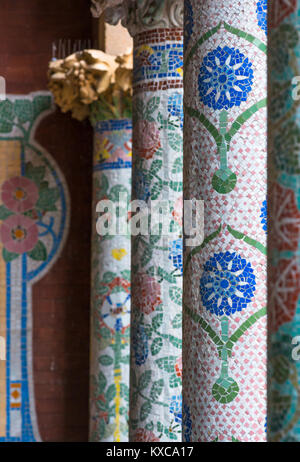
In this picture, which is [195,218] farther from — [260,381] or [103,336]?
[103,336]

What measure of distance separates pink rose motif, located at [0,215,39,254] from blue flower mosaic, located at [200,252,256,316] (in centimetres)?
346

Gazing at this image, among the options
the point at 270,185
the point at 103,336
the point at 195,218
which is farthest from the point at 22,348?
the point at 270,185

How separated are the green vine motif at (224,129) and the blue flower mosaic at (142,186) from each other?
0.99 meters

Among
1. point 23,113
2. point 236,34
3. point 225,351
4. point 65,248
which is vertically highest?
point 23,113

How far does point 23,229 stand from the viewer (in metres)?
5.68

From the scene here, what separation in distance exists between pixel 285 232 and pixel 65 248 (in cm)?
433

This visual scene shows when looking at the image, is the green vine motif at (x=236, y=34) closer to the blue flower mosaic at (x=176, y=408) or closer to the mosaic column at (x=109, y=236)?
the blue flower mosaic at (x=176, y=408)

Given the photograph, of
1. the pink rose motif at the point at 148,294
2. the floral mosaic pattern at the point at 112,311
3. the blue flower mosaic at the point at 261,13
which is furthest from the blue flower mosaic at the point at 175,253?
the floral mosaic pattern at the point at 112,311

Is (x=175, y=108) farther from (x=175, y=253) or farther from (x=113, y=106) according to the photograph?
(x=113, y=106)

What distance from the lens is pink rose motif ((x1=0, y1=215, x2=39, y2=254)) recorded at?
18.5 feet

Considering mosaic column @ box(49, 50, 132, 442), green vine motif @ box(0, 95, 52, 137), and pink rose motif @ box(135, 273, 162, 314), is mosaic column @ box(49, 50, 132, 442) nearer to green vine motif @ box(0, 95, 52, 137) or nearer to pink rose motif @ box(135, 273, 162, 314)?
green vine motif @ box(0, 95, 52, 137)

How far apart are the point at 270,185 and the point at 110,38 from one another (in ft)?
12.9

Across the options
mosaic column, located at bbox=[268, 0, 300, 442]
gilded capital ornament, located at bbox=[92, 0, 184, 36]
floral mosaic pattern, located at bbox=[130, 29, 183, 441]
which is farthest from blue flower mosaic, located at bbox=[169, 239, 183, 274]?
mosaic column, located at bbox=[268, 0, 300, 442]

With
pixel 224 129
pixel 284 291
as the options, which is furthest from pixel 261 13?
pixel 284 291
